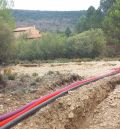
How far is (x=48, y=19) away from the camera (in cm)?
13950

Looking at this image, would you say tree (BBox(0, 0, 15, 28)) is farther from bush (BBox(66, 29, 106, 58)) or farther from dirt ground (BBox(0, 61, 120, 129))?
dirt ground (BBox(0, 61, 120, 129))

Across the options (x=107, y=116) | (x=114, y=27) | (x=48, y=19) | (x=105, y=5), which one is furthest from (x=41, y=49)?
(x=48, y=19)

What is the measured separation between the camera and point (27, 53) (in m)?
51.0

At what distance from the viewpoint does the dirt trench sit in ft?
38.7

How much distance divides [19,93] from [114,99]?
349 cm

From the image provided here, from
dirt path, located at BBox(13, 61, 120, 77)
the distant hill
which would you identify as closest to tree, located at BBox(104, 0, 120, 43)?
dirt path, located at BBox(13, 61, 120, 77)

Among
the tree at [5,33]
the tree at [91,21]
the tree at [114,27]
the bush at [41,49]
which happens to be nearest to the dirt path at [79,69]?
the tree at [5,33]

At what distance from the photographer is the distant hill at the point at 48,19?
134m

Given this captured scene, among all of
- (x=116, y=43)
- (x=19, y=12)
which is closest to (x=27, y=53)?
(x=116, y=43)

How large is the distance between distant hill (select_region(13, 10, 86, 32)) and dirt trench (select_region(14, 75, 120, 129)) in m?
116

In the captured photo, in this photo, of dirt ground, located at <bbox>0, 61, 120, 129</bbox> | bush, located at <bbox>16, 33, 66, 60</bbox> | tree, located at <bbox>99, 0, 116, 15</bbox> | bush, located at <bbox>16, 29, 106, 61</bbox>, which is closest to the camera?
dirt ground, located at <bbox>0, 61, 120, 129</bbox>

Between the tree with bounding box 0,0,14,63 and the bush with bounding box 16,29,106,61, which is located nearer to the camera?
the tree with bounding box 0,0,14,63

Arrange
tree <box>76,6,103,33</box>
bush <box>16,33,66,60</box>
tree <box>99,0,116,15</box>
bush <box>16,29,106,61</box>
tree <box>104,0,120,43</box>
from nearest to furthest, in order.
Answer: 1. bush <box>16,29,106,61</box>
2. bush <box>16,33,66,60</box>
3. tree <box>104,0,120,43</box>
4. tree <box>76,6,103,33</box>
5. tree <box>99,0,116,15</box>

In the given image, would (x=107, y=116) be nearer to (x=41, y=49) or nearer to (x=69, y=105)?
(x=69, y=105)
